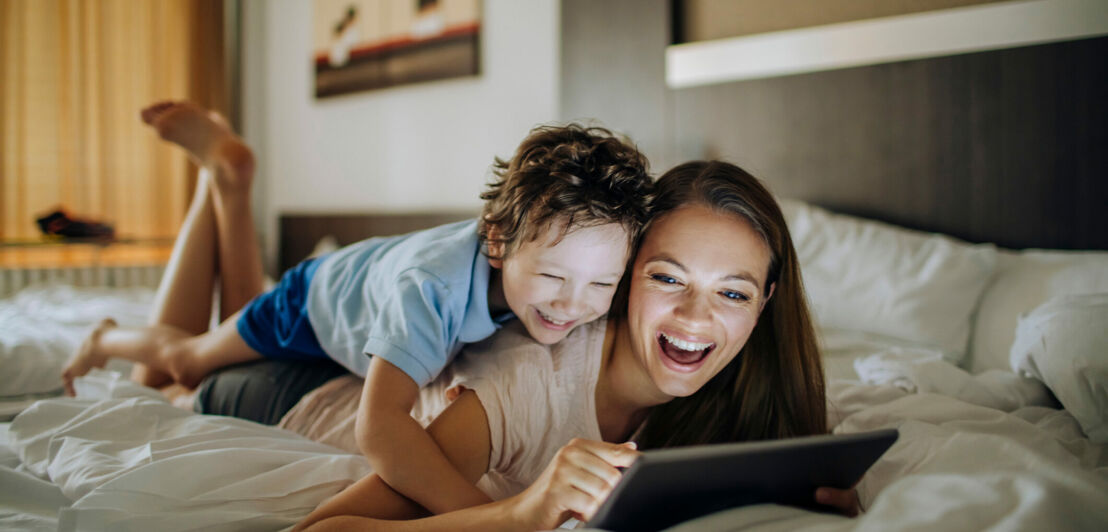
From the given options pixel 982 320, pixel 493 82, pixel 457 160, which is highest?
pixel 493 82

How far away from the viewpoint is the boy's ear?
1.16 meters

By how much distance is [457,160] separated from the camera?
11.5 feet

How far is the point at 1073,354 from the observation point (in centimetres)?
119

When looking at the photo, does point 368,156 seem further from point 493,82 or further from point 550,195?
point 550,195

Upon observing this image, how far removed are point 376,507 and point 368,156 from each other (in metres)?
3.22

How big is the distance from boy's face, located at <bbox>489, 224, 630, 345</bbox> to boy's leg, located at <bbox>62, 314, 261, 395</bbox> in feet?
2.54

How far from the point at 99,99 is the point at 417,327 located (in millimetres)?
3605

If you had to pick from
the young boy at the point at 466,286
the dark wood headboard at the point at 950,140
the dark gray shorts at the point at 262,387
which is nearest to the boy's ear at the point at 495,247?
the young boy at the point at 466,286

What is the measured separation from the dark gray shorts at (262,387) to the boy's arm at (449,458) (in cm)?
54

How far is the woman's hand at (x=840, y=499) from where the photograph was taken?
2.86 feet

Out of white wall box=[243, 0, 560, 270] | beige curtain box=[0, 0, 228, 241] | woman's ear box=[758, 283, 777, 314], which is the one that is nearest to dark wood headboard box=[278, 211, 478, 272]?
white wall box=[243, 0, 560, 270]

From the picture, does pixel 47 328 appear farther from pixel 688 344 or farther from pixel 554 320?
pixel 688 344

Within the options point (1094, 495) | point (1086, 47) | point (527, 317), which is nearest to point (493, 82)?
point (1086, 47)

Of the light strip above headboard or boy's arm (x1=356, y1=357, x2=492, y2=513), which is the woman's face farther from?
the light strip above headboard
